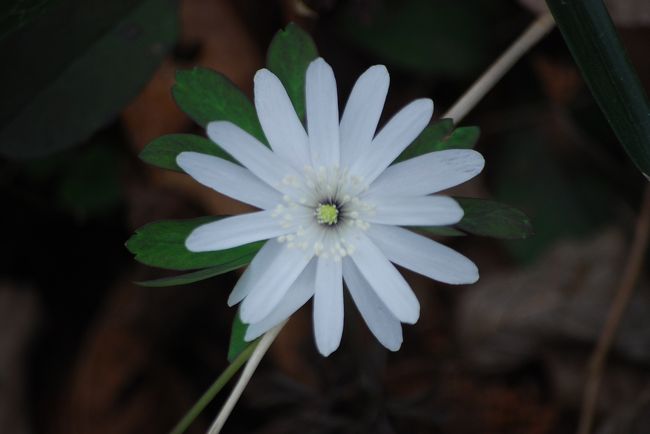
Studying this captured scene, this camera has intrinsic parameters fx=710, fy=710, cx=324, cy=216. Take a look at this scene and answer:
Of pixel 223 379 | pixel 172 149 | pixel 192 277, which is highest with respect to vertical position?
pixel 172 149

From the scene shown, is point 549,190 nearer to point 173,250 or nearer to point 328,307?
point 328,307

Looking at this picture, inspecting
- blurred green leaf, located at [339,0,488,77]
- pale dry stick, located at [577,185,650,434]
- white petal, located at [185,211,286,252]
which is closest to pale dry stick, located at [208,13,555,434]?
white petal, located at [185,211,286,252]

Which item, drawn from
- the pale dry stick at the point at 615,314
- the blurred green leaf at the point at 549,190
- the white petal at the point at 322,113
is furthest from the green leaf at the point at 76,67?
the pale dry stick at the point at 615,314

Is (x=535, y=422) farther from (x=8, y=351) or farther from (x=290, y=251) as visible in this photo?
(x=8, y=351)

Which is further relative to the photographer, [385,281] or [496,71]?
[496,71]

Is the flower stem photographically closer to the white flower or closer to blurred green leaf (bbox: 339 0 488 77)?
the white flower

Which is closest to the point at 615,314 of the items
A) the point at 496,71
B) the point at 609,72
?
the point at 496,71

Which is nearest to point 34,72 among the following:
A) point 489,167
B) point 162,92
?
point 162,92
